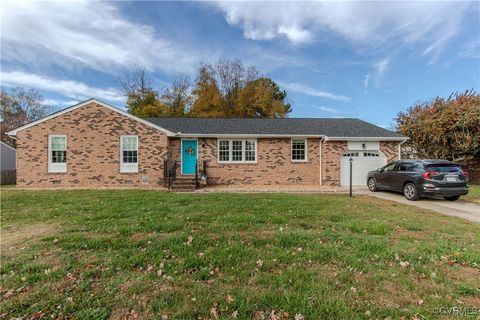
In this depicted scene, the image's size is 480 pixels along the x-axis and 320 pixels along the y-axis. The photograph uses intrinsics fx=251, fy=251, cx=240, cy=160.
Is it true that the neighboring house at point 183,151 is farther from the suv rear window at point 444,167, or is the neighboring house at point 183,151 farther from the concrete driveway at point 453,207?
the concrete driveway at point 453,207

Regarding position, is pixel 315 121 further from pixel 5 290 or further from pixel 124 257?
pixel 5 290

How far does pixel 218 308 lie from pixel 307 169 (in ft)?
42.9

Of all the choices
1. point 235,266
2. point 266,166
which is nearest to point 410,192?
point 266,166

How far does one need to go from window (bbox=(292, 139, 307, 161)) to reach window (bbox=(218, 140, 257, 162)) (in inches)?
92.9

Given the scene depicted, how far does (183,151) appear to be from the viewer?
578 inches

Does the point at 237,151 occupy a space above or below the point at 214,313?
above

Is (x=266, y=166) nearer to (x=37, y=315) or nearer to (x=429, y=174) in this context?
(x=429, y=174)

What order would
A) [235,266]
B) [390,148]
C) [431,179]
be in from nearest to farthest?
[235,266] < [431,179] < [390,148]

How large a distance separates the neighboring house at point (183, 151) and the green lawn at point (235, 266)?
7.67 m

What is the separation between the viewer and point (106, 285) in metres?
3.05

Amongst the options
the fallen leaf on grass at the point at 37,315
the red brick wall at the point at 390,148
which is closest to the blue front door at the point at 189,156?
the red brick wall at the point at 390,148

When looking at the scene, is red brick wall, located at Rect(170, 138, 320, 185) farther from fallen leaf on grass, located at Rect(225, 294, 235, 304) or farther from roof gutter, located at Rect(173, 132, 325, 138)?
fallen leaf on grass, located at Rect(225, 294, 235, 304)

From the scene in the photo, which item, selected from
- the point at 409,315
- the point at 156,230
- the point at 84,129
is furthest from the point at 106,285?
the point at 84,129

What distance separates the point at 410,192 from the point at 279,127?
26.7 feet
